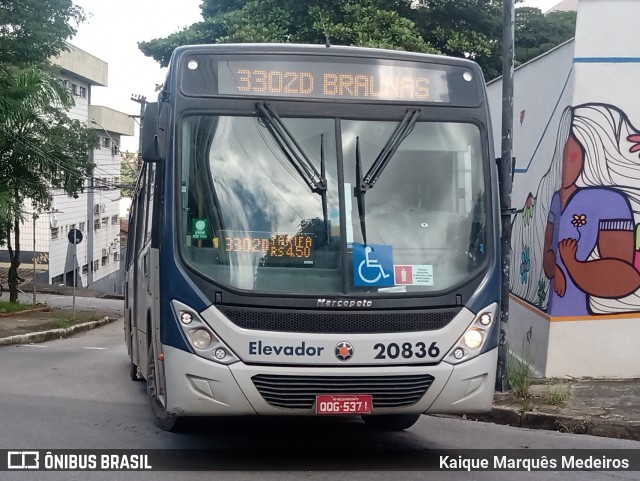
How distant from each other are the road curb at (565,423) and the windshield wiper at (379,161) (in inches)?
142

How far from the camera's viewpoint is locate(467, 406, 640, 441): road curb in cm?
862

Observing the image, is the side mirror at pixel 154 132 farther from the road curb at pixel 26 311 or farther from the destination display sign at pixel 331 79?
the road curb at pixel 26 311

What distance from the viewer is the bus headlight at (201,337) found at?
20.9 ft

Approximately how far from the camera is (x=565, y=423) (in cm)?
891

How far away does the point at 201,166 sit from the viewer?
6.73 m

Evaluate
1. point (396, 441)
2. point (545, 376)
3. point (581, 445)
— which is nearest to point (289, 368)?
point (396, 441)

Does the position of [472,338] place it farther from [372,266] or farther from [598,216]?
[598,216]

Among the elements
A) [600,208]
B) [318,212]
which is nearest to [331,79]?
[318,212]

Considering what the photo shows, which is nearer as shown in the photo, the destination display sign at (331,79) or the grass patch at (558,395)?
the destination display sign at (331,79)

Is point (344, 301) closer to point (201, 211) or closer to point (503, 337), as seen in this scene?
point (201, 211)

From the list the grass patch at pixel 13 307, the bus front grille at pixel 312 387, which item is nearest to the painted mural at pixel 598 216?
the bus front grille at pixel 312 387

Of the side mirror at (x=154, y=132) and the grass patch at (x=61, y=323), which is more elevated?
the side mirror at (x=154, y=132)

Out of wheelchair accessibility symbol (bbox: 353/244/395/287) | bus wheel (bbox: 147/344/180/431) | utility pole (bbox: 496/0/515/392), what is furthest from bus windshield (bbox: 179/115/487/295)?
utility pole (bbox: 496/0/515/392)

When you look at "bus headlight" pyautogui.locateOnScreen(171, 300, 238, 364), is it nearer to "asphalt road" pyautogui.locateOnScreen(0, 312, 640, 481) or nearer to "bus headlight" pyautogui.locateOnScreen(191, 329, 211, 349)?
"bus headlight" pyautogui.locateOnScreen(191, 329, 211, 349)
